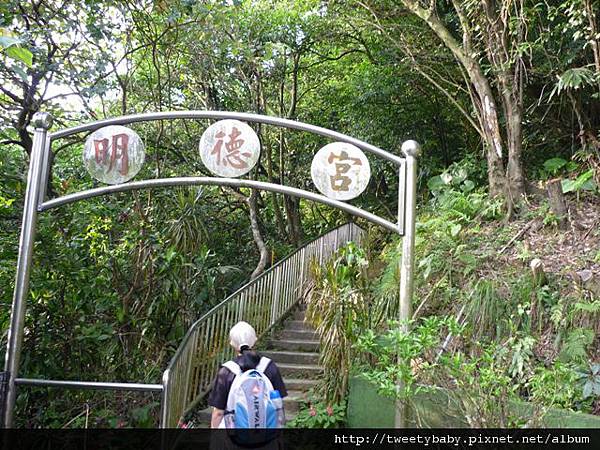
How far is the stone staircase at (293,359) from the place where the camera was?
206 inches

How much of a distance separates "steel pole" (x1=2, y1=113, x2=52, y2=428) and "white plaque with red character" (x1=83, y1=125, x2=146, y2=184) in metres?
0.41

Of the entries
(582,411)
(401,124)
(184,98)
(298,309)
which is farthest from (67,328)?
(401,124)

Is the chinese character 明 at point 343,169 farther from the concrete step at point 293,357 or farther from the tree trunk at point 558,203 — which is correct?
the tree trunk at point 558,203

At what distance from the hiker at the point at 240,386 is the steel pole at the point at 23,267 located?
2.20 metres

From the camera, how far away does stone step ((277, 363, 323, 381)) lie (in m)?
5.90

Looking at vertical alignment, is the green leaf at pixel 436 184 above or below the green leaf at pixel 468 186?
above

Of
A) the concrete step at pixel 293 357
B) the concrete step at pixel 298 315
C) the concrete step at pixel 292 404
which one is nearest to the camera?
the concrete step at pixel 292 404

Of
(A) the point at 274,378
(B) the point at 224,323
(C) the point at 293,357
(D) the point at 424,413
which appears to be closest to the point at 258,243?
(C) the point at 293,357

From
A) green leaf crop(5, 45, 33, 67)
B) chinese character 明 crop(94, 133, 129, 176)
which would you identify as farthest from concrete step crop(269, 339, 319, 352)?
green leaf crop(5, 45, 33, 67)

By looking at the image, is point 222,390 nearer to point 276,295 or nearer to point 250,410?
point 250,410

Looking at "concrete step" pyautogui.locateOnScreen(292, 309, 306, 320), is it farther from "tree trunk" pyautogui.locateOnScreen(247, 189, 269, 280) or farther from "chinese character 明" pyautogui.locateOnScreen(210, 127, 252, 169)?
"chinese character 明" pyautogui.locateOnScreen(210, 127, 252, 169)

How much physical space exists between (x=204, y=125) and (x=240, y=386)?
302 inches

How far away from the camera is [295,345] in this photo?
664 cm

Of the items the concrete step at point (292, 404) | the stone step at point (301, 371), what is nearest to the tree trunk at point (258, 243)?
the stone step at point (301, 371)
